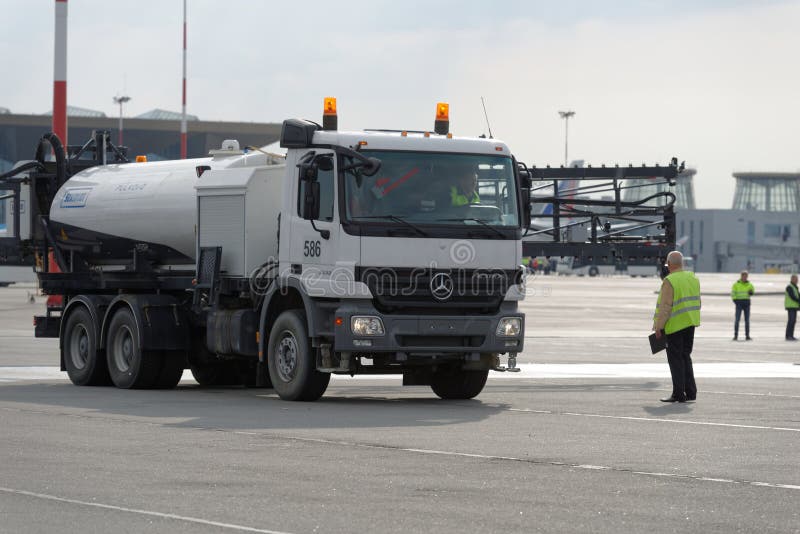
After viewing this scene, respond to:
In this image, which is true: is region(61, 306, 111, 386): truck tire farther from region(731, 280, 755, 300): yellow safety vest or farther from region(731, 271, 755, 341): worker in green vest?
region(731, 280, 755, 300): yellow safety vest

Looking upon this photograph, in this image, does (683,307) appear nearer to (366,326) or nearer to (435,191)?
(435,191)

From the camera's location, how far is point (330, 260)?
16547 mm

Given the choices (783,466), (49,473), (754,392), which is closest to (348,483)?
(49,473)

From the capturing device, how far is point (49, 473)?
1063 centimetres

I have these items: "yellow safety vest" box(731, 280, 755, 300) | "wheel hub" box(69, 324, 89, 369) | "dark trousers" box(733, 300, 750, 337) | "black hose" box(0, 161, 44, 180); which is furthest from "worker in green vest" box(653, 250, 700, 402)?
"yellow safety vest" box(731, 280, 755, 300)

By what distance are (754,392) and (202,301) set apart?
23.6 ft

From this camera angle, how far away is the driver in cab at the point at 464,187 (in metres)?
16.7

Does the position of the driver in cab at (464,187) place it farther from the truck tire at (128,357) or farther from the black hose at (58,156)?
the black hose at (58,156)

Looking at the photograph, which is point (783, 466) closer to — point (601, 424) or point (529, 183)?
point (601, 424)

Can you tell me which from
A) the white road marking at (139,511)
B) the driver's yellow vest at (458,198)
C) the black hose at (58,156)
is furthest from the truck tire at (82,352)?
the white road marking at (139,511)

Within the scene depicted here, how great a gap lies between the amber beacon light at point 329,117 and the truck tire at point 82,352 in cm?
524

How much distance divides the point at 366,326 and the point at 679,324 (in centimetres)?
389

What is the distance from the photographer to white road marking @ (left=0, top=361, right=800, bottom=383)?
22880 mm

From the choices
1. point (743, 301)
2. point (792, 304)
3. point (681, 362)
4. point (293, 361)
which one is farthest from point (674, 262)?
point (792, 304)
